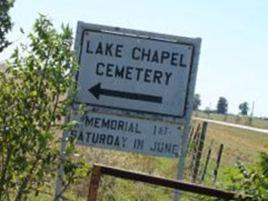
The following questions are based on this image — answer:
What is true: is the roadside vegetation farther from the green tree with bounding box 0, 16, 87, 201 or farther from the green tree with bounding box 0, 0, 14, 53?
the green tree with bounding box 0, 0, 14, 53

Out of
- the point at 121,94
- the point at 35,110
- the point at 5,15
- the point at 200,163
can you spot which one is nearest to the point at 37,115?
the point at 35,110

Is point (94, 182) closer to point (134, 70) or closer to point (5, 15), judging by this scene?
point (134, 70)

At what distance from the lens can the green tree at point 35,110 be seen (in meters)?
5.92

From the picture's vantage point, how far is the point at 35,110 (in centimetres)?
605

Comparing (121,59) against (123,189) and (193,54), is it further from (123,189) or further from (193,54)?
(123,189)

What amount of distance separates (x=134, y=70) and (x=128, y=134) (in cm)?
67

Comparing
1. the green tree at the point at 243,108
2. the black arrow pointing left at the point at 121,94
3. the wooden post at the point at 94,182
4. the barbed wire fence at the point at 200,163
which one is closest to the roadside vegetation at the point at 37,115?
the wooden post at the point at 94,182

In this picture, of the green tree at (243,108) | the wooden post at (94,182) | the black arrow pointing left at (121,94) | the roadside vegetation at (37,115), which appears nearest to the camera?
the wooden post at (94,182)

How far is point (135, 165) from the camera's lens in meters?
14.3

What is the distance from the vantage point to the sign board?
763 centimetres

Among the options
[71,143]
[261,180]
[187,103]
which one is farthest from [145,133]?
[261,180]

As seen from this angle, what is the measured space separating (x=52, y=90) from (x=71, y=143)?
0.48 metres

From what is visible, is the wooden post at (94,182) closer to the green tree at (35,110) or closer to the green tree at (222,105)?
the green tree at (35,110)

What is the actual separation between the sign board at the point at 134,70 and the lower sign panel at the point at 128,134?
0.48 feet
